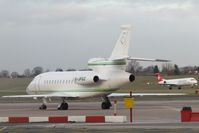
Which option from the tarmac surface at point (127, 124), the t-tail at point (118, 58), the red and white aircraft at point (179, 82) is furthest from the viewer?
the red and white aircraft at point (179, 82)

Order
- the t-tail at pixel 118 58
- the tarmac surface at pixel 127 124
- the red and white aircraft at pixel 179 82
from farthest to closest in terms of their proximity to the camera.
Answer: the red and white aircraft at pixel 179 82, the t-tail at pixel 118 58, the tarmac surface at pixel 127 124

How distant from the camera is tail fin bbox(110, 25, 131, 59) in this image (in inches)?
1860

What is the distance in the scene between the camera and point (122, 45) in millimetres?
47594

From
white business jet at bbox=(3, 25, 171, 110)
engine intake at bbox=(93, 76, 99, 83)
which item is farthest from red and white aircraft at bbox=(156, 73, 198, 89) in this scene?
engine intake at bbox=(93, 76, 99, 83)

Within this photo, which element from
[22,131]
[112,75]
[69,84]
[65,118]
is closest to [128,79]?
[112,75]

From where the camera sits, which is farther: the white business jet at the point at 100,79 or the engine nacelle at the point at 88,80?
the engine nacelle at the point at 88,80

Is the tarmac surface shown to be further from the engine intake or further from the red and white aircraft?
the red and white aircraft

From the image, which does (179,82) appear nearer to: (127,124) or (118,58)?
(118,58)

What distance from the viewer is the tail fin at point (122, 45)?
47.2 metres

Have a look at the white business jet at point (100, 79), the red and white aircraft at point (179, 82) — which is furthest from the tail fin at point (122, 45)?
the red and white aircraft at point (179, 82)

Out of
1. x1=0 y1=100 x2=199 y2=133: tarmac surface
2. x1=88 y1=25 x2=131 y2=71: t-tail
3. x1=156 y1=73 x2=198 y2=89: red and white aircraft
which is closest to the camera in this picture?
x1=0 y1=100 x2=199 y2=133: tarmac surface

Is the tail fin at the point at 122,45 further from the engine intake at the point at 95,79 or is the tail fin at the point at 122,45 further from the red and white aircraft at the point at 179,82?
the red and white aircraft at the point at 179,82

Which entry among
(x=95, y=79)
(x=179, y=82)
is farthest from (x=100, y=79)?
(x=179, y=82)

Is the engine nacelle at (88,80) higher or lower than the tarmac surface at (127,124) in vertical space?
higher
